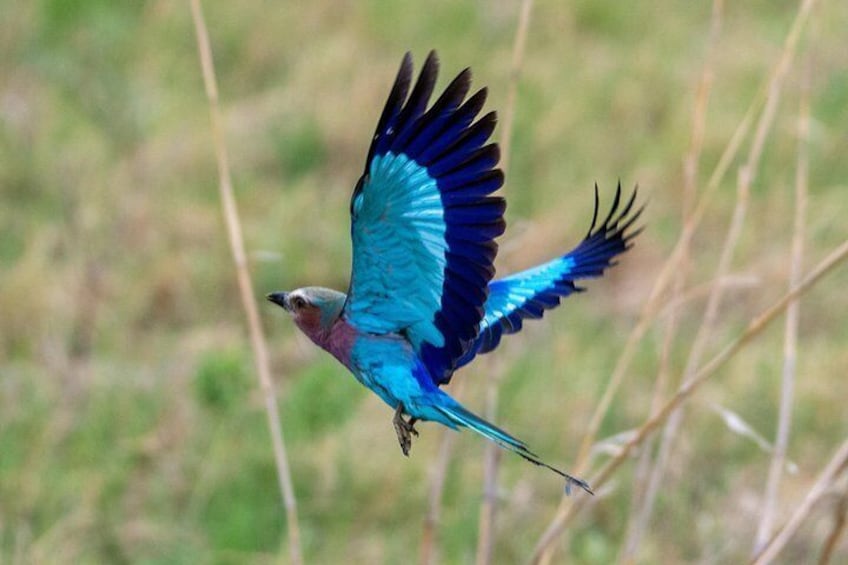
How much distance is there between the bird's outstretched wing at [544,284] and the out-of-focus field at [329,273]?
0.28 meters

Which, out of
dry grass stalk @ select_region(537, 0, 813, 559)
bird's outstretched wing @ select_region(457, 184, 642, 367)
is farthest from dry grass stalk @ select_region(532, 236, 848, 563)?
bird's outstretched wing @ select_region(457, 184, 642, 367)

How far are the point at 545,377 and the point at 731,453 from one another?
556 millimetres

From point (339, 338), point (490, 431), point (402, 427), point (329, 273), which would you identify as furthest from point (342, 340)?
point (329, 273)

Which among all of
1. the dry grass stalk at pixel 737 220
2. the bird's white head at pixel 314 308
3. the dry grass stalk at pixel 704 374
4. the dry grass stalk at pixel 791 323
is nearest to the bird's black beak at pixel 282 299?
the bird's white head at pixel 314 308

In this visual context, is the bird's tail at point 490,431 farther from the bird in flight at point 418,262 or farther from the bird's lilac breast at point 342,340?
the bird's lilac breast at point 342,340

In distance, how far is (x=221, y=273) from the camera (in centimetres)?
481

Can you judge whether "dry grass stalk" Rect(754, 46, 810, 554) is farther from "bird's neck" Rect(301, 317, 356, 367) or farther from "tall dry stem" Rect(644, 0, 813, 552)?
"bird's neck" Rect(301, 317, 356, 367)

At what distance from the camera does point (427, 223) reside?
5.25 ft

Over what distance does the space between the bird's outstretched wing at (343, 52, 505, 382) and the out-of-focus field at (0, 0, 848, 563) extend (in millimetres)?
733

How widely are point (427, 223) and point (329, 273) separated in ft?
10.7

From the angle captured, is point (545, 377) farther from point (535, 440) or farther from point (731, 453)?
point (731, 453)

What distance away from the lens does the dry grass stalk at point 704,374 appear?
175cm

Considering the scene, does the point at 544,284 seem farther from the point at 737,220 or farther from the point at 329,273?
the point at 329,273

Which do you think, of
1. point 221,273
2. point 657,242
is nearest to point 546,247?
point 657,242
